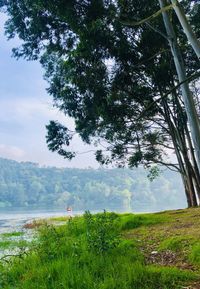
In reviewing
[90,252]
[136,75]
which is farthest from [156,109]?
[90,252]

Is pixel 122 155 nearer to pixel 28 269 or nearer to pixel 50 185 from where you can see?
pixel 28 269

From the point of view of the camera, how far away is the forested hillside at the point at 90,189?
461ft

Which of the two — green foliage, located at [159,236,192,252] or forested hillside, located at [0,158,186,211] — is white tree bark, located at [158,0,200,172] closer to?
green foliage, located at [159,236,192,252]

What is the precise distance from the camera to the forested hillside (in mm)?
140500

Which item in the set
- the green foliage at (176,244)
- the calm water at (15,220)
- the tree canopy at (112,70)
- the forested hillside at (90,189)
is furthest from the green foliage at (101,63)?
the forested hillside at (90,189)

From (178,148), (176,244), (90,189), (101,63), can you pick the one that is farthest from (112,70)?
(90,189)

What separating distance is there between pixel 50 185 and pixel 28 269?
15530cm

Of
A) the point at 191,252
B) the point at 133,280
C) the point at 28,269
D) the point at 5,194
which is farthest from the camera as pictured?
the point at 5,194

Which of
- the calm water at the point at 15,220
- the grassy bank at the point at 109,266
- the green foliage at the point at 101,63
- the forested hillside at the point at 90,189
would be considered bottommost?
the grassy bank at the point at 109,266

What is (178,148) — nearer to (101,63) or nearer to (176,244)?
(101,63)

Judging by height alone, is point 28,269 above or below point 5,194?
below

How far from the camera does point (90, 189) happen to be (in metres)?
146

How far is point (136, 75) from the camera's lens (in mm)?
16500

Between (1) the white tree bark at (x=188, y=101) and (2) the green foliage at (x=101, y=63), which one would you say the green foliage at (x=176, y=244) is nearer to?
(1) the white tree bark at (x=188, y=101)
